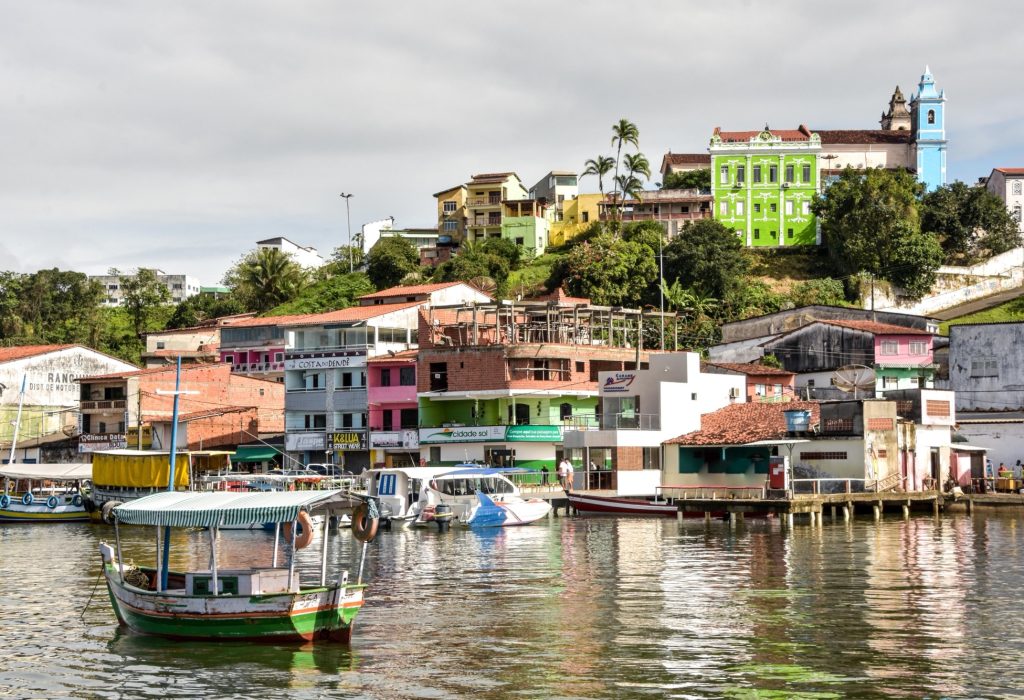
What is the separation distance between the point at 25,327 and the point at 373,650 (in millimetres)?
104400

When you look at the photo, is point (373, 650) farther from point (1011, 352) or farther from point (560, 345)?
point (1011, 352)

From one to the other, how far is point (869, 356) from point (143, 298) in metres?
74.3

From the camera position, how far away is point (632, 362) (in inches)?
3228

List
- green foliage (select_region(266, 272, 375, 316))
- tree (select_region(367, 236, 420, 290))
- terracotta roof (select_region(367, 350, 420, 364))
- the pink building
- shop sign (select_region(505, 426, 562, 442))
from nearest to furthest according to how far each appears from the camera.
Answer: shop sign (select_region(505, 426, 562, 442)) < the pink building < terracotta roof (select_region(367, 350, 420, 364)) < green foliage (select_region(266, 272, 375, 316)) < tree (select_region(367, 236, 420, 290))

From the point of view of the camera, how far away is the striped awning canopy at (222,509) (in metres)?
26.9

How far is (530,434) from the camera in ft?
243

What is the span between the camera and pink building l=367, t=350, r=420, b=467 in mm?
80000

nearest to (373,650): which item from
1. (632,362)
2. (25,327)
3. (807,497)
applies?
(807,497)

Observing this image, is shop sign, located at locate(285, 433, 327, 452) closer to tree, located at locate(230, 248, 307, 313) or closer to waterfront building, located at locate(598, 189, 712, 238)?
tree, located at locate(230, 248, 307, 313)

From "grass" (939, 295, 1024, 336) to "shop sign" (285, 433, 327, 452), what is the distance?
4643 centimetres

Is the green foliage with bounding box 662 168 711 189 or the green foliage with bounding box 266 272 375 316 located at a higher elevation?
the green foliage with bounding box 662 168 711 189

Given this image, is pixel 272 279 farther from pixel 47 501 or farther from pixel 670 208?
pixel 47 501

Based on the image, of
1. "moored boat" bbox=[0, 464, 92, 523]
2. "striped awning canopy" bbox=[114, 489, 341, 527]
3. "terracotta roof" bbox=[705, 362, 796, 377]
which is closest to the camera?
"striped awning canopy" bbox=[114, 489, 341, 527]

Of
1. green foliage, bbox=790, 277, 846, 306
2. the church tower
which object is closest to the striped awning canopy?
green foliage, bbox=790, 277, 846, 306
